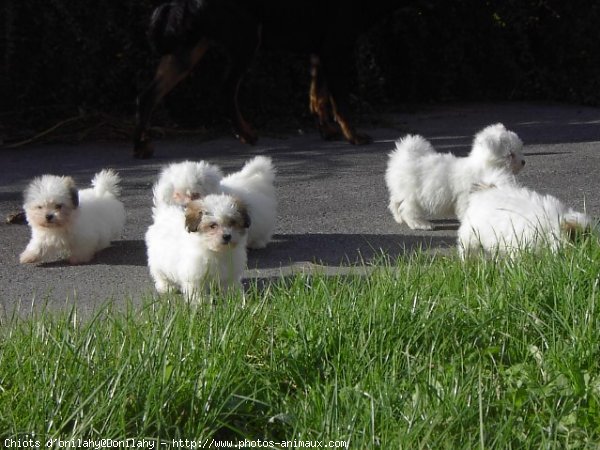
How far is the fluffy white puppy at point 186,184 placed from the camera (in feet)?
19.8

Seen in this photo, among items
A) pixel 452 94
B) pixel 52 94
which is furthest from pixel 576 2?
pixel 52 94

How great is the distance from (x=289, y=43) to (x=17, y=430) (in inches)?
299

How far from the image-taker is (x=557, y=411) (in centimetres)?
335

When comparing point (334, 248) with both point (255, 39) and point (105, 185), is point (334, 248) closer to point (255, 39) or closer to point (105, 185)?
point (105, 185)

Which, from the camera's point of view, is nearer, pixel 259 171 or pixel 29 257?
pixel 29 257

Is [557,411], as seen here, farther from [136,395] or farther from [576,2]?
[576,2]

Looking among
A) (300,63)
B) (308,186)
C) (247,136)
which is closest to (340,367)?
(308,186)

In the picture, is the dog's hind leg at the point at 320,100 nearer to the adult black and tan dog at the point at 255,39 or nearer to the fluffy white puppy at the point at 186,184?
the adult black and tan dog at the point at 255,39

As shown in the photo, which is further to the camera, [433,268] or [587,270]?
[433,268]

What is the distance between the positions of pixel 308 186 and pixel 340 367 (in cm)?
475

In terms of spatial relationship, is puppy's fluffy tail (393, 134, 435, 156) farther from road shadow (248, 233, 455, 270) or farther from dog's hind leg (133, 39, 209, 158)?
dog's hind leg (133, 39, 209, 158)

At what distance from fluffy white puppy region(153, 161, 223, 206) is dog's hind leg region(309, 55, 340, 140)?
427 cm

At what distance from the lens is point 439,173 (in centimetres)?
673

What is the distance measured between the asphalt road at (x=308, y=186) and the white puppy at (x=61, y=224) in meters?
Answer: 0.09
